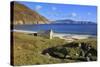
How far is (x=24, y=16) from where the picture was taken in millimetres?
2199

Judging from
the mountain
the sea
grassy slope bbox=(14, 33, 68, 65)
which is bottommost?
grassy slope bbox=(14, 33, 68, 65)

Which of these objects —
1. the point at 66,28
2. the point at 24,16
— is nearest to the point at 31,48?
the point at 24,16

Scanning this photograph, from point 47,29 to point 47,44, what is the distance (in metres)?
0.16

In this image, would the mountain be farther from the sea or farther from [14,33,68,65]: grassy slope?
[14,33,68,65]: grassy slope

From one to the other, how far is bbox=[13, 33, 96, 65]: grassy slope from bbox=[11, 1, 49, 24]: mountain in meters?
0.14

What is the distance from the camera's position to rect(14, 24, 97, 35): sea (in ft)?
7.27

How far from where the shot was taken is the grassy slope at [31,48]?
2150mm

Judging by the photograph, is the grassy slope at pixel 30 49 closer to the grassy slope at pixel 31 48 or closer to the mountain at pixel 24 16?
the grassy slope at pixel 31 48

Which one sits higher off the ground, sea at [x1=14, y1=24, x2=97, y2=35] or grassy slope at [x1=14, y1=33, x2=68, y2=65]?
sea at [x1=14, y1=24, x2=97, y2=35]

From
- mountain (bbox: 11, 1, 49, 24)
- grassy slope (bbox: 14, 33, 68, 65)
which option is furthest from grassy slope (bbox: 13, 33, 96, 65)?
mountain (bbox: 11, 1, 49, 24)

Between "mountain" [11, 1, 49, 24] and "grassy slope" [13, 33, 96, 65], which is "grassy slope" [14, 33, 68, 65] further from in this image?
"mountain" [11, 1, 49, 24]

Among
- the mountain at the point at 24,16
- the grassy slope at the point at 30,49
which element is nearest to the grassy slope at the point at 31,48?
the grassy slope at the point at 30,49

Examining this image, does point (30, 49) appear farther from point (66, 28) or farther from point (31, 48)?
point (66, 28)

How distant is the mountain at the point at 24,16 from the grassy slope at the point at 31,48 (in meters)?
0.14
